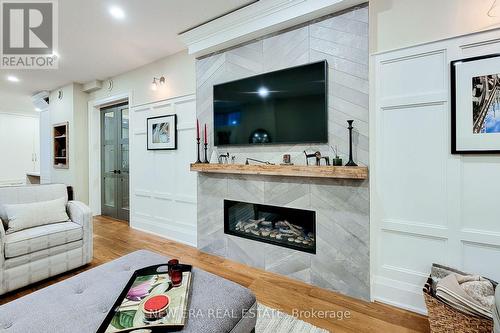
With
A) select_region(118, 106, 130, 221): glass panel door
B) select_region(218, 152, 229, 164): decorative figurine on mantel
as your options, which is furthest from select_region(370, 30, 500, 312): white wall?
select_region(118, 106, 130, 221): glass panel door

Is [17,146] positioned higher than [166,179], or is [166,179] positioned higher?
[17,146]

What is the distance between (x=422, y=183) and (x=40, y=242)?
3.42m

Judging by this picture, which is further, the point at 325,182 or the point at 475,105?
the point at 325,182

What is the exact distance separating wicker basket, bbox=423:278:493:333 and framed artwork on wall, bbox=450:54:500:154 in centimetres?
105

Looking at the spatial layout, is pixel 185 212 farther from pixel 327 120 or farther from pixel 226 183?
pixel 327 120

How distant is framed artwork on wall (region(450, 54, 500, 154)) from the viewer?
1623 millimetres

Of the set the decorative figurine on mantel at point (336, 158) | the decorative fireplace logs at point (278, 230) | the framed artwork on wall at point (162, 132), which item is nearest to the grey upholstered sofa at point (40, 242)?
the framed artwork on wall at point (162, 132)

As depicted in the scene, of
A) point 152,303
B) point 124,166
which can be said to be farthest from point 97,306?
point 124,166

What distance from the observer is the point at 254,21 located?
244 cm

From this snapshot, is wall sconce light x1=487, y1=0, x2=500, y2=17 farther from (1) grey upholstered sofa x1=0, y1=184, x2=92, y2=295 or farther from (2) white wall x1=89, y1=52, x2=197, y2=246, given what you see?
(1) grey upholstered sofa x1=0, y1=184, x2=92, y2=295

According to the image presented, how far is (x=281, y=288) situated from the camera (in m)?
2.24

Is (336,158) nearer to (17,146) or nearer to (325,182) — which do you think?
(325,182)

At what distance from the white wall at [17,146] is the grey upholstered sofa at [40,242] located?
18.6ft

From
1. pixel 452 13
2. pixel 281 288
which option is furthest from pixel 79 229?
pixel 452 13
